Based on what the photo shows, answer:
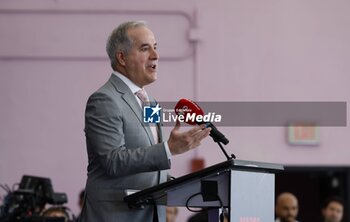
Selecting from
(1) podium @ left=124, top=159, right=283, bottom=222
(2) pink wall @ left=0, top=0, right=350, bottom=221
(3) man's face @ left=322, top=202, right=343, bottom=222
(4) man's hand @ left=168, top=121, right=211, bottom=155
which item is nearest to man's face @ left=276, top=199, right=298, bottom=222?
(3) man's face @ left=322, top=202, right=343, bottom=222

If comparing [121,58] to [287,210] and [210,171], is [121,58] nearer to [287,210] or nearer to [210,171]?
[210,171]

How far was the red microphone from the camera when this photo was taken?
2.41m

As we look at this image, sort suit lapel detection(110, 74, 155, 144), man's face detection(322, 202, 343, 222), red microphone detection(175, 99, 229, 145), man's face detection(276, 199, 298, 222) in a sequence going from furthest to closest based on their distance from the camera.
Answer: man's face detection(322, 202, 343, 222) < man's face detection(276, 199, 298, 222) < suit lapel detection(110, 74, 155, 144) < red microphone detection(175, 99, 229, 145)

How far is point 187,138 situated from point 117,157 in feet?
0.85

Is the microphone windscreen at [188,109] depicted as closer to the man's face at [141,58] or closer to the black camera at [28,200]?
the man's face at [141,58]

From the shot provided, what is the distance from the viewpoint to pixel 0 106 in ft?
25.2

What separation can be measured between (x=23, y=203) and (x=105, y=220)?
219cm

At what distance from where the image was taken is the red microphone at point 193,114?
2.41 m

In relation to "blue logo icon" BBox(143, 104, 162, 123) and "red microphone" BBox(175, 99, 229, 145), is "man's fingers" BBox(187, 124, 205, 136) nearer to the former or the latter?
"red microphone" BBox(175, 99, 229, 145)

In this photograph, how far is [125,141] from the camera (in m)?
2.60

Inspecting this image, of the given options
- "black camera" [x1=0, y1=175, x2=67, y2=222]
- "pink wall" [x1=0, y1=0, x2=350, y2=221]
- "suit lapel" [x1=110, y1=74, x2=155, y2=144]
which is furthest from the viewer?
"pink wall" [x1=0, y1=0, x2=350, y2=221]

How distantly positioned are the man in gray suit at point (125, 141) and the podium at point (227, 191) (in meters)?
0.08

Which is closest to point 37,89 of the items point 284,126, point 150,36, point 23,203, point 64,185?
point 64,185

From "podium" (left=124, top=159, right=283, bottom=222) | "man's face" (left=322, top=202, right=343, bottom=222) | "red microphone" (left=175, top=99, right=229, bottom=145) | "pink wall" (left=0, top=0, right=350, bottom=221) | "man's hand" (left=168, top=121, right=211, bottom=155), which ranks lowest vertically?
"man's face" (left=322, top=202, right=343, bottom=222)
